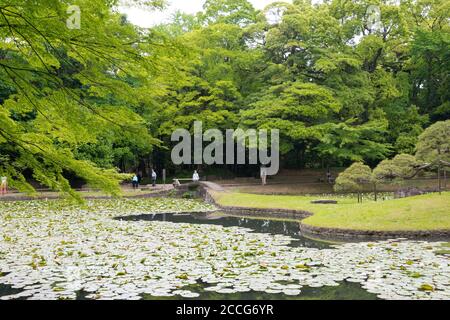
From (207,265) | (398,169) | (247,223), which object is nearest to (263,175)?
(398,169)

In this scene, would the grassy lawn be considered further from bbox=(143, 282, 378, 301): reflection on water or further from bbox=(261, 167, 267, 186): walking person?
bbox=(261, 167, 267, 186): walking person

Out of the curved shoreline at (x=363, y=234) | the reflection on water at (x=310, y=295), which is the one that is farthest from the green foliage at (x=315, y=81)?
the reflection on water at (x=310, y=295)

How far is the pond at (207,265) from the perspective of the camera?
637cm

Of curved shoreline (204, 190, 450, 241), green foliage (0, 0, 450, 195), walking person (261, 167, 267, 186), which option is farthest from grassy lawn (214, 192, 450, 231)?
walking person (261, 167, 267, 186)

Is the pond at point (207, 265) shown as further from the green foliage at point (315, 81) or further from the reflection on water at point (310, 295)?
the green foliage at point (315, 81)

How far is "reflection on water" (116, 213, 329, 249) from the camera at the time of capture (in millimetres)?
11211

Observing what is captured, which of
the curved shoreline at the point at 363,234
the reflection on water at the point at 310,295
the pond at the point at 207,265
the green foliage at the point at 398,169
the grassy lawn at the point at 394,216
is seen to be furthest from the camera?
the green foliage at the point at 398,169

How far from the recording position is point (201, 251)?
377 inches

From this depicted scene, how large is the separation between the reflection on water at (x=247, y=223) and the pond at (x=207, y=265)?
0.08 meters

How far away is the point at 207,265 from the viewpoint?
26.7 ft

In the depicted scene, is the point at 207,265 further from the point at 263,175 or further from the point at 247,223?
the point at 263,175
